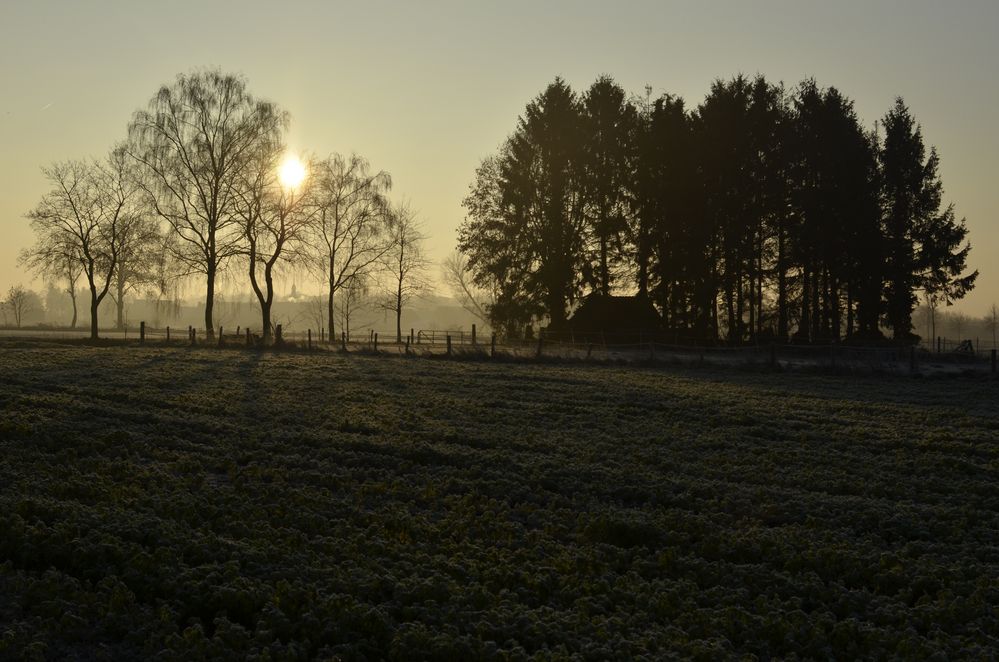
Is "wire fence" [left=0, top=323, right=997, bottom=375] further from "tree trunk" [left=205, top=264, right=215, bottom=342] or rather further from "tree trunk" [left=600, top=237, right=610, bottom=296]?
"tree trunk" [left=600, top=237, right=610, bottom=296]

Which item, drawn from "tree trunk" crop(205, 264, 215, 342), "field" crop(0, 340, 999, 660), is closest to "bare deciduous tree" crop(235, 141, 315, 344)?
"tree trunk" crop(205, 264, 215, 342)

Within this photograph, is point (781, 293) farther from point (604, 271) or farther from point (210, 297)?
point (210, 297)

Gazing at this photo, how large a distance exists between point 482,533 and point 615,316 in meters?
39.5

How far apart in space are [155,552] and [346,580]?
1.78 meters

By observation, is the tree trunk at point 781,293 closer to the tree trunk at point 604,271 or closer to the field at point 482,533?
the tree trunk at point 604,271

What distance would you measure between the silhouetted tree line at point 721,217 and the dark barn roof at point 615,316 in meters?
0.97

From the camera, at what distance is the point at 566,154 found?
50.1m

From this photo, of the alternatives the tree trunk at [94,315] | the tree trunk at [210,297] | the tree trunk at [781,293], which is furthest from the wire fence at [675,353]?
the tree trunk at [781,293]

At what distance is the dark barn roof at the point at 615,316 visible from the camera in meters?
47.4

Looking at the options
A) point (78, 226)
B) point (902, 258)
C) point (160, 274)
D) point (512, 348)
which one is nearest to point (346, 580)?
point (512, 348)

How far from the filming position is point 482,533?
8.92 metres

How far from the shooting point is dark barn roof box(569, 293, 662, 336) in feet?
156

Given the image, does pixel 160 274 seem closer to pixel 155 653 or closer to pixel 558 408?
pixel 558 408

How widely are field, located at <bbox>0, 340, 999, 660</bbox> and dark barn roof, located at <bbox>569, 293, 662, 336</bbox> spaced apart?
1132 inches
